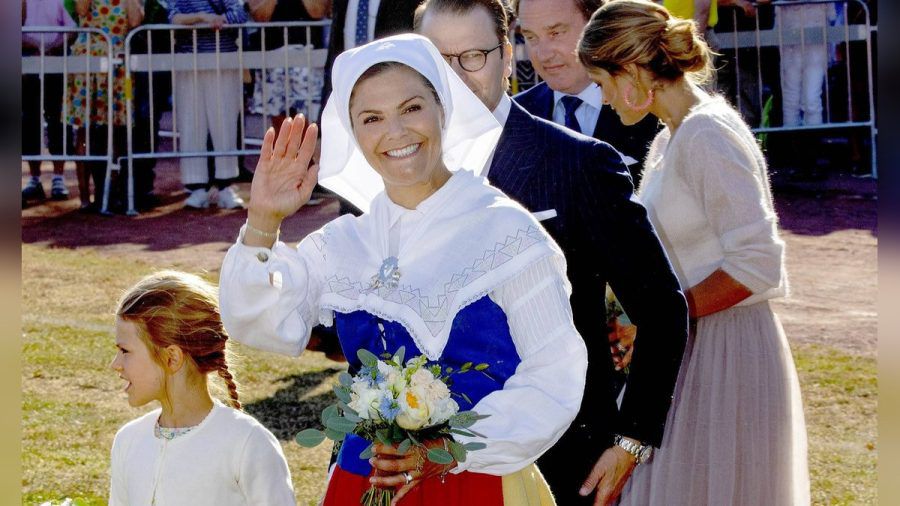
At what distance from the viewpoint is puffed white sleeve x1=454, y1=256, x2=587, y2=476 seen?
9.55 feet

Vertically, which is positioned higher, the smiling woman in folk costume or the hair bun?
the hair bun

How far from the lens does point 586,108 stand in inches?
193

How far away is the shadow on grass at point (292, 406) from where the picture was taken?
735 centimetres

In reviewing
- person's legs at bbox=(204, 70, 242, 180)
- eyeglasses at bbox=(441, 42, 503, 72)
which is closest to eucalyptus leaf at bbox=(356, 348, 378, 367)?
eyeglasses at bbox=(441, 42, 503, 72)

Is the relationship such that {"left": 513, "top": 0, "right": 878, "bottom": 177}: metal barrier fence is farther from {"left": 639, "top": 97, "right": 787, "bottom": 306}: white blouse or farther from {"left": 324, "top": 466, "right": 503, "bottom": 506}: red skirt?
{"left": 324, "top": 466, "right": 503, "bottom": 506}: red skirt

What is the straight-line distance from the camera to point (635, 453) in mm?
3539

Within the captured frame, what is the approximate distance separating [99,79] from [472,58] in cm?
941

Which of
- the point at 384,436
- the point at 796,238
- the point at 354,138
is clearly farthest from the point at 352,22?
the point at 796,238

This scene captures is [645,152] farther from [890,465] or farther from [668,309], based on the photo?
[890,465]

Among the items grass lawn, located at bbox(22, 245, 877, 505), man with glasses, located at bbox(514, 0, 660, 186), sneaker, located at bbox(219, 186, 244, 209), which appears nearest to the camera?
man with glasses, located at bbox(514, 0, 660, 186)

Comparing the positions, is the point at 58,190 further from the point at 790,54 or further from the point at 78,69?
the point at 790,54

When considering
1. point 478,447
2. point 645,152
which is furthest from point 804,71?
point 478,447

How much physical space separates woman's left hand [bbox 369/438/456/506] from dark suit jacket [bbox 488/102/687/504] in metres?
0.76

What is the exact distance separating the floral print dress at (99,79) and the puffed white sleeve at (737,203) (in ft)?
30.5
